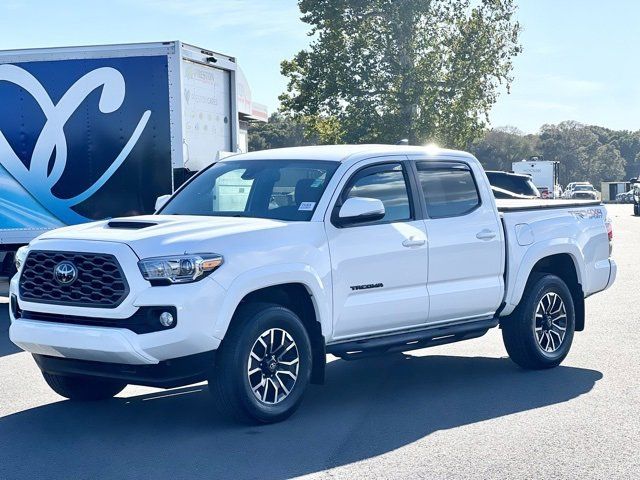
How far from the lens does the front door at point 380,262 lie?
8195 mm

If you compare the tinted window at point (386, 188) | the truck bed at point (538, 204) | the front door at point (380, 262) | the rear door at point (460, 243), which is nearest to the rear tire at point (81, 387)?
the front door at point (380, 262)

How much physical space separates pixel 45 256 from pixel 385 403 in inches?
109

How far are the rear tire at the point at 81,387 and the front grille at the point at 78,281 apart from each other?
939 mm

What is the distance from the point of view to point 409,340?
866 centimetres

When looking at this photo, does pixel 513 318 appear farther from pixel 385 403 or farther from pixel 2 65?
pixel 2 65

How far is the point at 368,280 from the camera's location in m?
8.34

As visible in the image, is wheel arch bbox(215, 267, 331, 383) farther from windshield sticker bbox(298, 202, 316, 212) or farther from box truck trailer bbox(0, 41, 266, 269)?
box truck trailer bbox(0, 41, 266, 269)

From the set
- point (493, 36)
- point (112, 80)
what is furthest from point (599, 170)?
point (112, 80)

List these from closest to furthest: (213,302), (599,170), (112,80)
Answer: (213,302) < (112,80) < (599,170)

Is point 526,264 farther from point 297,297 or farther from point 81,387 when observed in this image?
point 81,387

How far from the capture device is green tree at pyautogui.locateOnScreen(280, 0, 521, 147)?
173 feet

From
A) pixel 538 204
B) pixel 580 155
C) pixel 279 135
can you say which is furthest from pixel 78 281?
pixel 580 155

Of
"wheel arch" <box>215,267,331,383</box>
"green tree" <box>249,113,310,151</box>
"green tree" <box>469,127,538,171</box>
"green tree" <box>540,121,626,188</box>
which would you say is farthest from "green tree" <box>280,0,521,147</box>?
"green tree" <box>540,121,626,188</box>

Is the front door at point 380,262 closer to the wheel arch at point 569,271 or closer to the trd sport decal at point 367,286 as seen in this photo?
A: the trd sport decal at point 367,286
